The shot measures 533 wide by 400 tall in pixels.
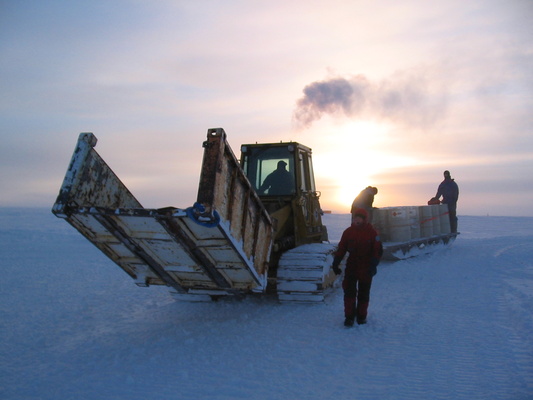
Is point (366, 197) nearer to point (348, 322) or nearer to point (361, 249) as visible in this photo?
point (361, 249)

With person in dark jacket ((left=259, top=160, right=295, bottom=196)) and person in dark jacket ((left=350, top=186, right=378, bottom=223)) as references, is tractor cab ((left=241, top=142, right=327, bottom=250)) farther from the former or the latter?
person in dark jacket ((left=350, top=186, right=378, bottom=223))

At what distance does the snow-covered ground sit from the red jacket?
30.2 inches

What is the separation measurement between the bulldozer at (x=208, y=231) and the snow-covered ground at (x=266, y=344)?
527 millimetres

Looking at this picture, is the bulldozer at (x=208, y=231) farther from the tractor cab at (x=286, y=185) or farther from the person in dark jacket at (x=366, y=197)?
the person in dark jacket at (x=366, y=197)

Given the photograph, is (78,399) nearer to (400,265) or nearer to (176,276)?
(176,276)

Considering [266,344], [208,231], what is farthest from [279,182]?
[266,344]

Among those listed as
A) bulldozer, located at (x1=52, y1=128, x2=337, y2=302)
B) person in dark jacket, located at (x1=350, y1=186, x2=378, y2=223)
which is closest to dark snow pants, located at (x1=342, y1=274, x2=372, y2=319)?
bulldozer, located at (x1=52, y1=128, x2=337, y2=302)

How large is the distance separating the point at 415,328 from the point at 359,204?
5874 mm

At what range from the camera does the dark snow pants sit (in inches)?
231

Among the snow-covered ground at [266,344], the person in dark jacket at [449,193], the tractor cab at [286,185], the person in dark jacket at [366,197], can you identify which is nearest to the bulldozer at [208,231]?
the tractor cab at [286,185]

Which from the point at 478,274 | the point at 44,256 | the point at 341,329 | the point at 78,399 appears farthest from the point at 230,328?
the point at 44,256

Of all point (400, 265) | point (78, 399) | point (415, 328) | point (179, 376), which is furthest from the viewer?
point (400, 265)

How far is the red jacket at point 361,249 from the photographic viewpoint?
596 centimetres

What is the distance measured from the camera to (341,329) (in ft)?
18.7
